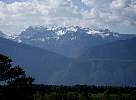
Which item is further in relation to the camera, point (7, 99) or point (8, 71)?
point (8, 71)

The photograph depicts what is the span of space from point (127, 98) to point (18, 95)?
102 metres

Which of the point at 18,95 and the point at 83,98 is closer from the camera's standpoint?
the point at 18,95

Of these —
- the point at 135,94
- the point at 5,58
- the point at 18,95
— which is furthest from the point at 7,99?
the point at 135,94

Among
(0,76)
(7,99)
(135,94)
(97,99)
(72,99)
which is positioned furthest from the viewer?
(135,94)

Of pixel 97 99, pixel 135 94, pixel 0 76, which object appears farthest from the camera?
pixel 135 94

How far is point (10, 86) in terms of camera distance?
8075 cm

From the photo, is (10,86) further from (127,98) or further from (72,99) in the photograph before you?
(127,98)

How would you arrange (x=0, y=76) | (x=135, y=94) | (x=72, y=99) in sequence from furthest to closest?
(x=135, y=94)
(x=72, y=99)
(x=0, y=76)

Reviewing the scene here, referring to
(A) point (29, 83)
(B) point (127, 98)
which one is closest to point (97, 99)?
(B) point (127, 98)

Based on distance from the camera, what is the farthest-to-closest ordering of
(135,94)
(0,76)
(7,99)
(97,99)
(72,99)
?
1. (135,94)
2. (97,99)
3. (72,99)
4. (0,76)
5. (7,99)

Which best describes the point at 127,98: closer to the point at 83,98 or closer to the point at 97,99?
the point at 97,99

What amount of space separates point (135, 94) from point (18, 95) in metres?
113

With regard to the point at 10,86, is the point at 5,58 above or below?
above

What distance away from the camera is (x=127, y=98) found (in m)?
175
